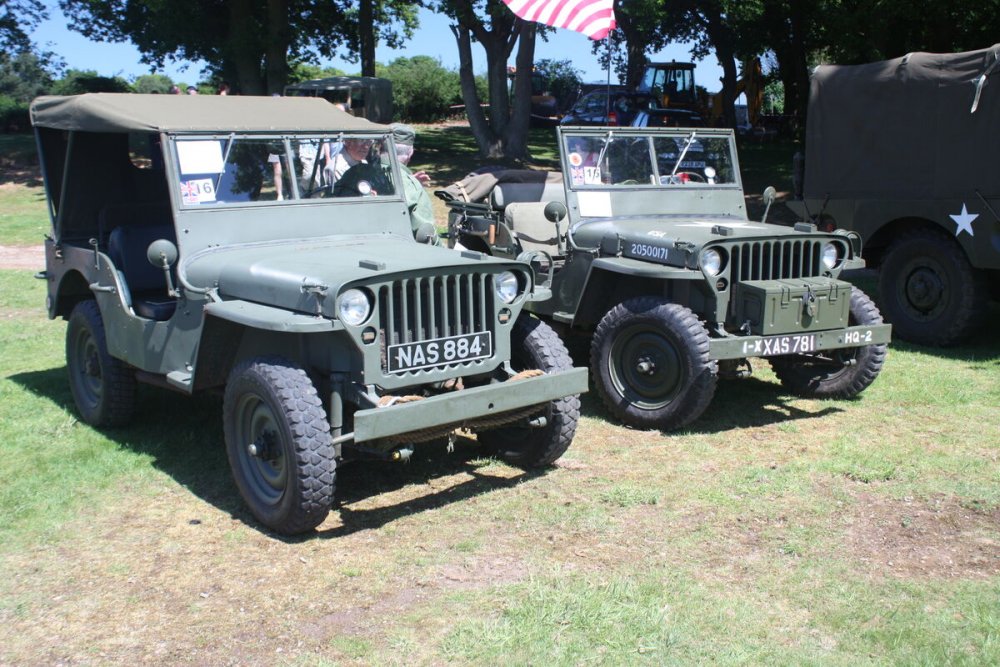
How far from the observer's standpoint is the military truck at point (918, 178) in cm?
784

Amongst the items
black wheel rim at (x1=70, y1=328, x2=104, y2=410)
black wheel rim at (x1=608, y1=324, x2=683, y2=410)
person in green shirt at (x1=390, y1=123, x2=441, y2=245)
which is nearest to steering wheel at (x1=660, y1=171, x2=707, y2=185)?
black wheel rim at (x1=608, y1=324, x2=683, y2=410)

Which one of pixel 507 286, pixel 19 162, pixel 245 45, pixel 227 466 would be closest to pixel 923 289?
pixel 507 286

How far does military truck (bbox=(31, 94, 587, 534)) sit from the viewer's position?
4484 millimetres

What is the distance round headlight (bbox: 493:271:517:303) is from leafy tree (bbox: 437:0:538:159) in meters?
13.8

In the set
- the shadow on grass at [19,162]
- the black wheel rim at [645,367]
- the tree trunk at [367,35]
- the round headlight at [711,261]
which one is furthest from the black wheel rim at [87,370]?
the tree trunk at [367,35]

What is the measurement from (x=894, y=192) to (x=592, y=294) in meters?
3.37

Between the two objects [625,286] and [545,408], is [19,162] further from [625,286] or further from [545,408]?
[545,408]

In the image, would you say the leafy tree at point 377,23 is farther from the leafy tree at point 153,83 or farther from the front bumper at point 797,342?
the leafy tree at point 153,83

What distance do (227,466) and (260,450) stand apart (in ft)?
3.54

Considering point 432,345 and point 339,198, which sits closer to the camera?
point 432,345

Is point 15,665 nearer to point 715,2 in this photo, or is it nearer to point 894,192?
point 894,192

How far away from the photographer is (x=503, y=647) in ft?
11.9

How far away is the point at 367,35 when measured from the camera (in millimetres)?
23328

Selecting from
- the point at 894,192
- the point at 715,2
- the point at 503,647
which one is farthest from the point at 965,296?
the point at 715,2
